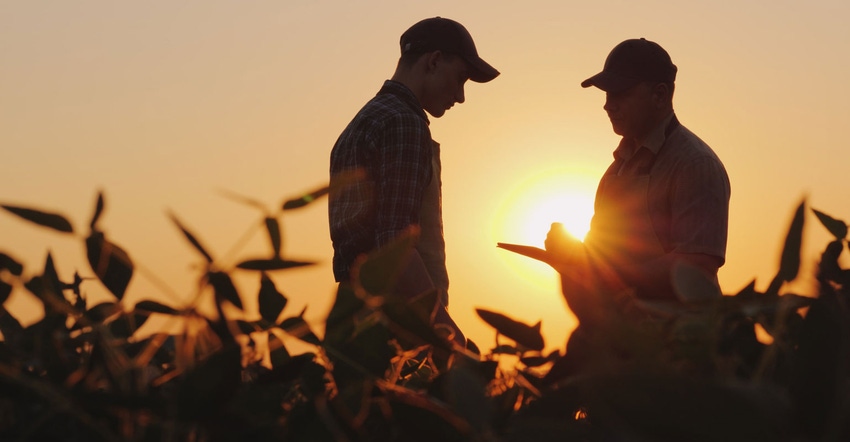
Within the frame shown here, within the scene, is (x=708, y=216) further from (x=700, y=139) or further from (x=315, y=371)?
(x=315, y=371)

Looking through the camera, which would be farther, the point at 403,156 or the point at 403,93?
the point at 403,93

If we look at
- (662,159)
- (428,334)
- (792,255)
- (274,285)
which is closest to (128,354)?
(274,285)

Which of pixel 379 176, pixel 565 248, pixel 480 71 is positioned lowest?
pixel 565 248

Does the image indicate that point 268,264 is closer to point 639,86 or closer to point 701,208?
point 701,208

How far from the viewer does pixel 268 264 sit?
669 mm

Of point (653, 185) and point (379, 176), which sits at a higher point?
point (653, 185)

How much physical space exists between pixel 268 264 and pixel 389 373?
0.71ft

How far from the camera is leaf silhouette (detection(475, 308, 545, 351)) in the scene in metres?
0.77

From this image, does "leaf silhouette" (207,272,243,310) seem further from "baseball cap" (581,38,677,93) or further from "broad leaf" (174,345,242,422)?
"baseball cap" (581,38,677,93)

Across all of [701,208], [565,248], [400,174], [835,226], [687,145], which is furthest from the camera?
[687,145]

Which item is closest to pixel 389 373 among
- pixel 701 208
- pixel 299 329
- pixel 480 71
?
pixel 299 329

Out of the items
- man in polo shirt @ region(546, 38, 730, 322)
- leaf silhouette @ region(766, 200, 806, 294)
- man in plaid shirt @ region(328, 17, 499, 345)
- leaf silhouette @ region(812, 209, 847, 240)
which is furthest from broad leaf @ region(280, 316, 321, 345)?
man in plaid shirt @ region(328, 17, 499, 345)

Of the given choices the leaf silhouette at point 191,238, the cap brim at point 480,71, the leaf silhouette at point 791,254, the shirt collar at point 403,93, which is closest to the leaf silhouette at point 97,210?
the leaf silhouette at point 191,238

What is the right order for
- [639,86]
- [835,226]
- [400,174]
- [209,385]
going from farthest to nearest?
[639,86] < [400,174] < [835,226] < [209,385]
